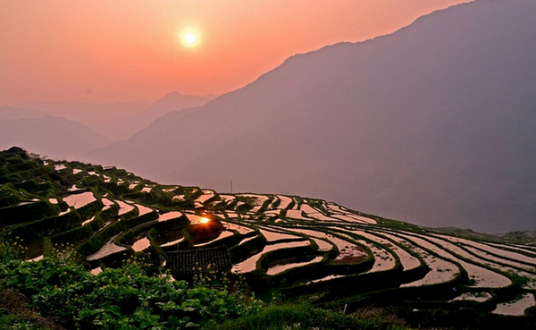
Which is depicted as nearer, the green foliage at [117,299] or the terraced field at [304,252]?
the green foliage at [117,299]

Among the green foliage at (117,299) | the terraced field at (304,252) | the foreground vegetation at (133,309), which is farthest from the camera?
the terraced field at (304,252)

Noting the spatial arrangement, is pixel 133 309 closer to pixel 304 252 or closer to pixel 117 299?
pixel 117 299

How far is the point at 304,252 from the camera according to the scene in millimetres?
20156

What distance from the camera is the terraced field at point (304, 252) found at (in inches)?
612

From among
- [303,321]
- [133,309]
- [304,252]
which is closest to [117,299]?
[133,309]

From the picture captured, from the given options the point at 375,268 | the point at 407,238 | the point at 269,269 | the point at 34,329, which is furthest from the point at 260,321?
the point at 407,238

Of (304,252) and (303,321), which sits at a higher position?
(303,321)

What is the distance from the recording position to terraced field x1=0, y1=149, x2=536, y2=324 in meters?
15.5

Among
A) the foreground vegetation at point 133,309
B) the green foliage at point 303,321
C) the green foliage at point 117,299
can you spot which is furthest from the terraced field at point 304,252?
the green foliage at point 303,321

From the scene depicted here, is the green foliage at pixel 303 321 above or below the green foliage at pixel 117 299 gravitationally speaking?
below

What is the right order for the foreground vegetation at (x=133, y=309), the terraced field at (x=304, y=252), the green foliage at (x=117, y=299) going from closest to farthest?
1. the foreground vegetation at (x=133, y=309)
2. the green foliage at (x=117, y=299)
3. the terraced field at (x=304, y=252)

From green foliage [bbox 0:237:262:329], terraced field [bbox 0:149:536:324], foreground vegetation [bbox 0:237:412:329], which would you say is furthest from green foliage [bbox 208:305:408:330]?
terraced field [bbox 0:149:536:324]

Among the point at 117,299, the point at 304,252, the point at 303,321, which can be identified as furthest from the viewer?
the point at 304,252

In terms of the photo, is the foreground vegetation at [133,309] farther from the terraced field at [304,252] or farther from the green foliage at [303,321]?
the terraced field at [304,252]
